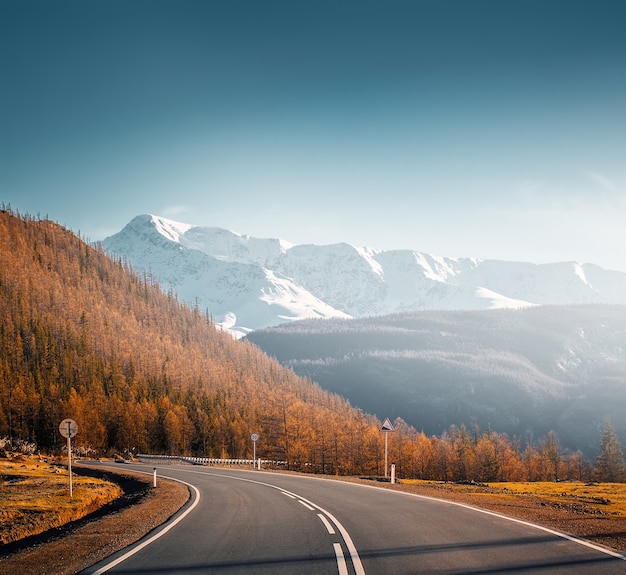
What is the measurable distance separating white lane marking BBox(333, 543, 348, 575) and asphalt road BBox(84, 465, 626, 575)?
0.09 ft

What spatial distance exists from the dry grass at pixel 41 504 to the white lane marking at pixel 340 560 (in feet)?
A: 37.8

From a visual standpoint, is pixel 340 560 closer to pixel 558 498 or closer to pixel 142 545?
pixel 142 545

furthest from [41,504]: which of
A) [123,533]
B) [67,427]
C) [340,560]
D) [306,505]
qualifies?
[340,560]

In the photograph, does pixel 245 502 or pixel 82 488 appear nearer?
pixel 245 502

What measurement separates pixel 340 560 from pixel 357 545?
1584 millimetres

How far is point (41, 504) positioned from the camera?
2672cm

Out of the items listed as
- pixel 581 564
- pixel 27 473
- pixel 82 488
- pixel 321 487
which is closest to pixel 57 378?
pixel 27 473

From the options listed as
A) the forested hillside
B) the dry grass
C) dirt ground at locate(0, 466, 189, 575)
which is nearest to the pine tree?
the forested hillside

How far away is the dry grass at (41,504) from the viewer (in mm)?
20188

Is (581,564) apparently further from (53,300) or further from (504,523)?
(53,300)

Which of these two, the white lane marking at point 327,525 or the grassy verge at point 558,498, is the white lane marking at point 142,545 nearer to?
the white lane marking at point 327,525

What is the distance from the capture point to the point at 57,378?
4889 inches

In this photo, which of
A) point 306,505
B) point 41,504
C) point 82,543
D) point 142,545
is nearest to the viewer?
point 142,545

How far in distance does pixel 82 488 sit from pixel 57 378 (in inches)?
3931
